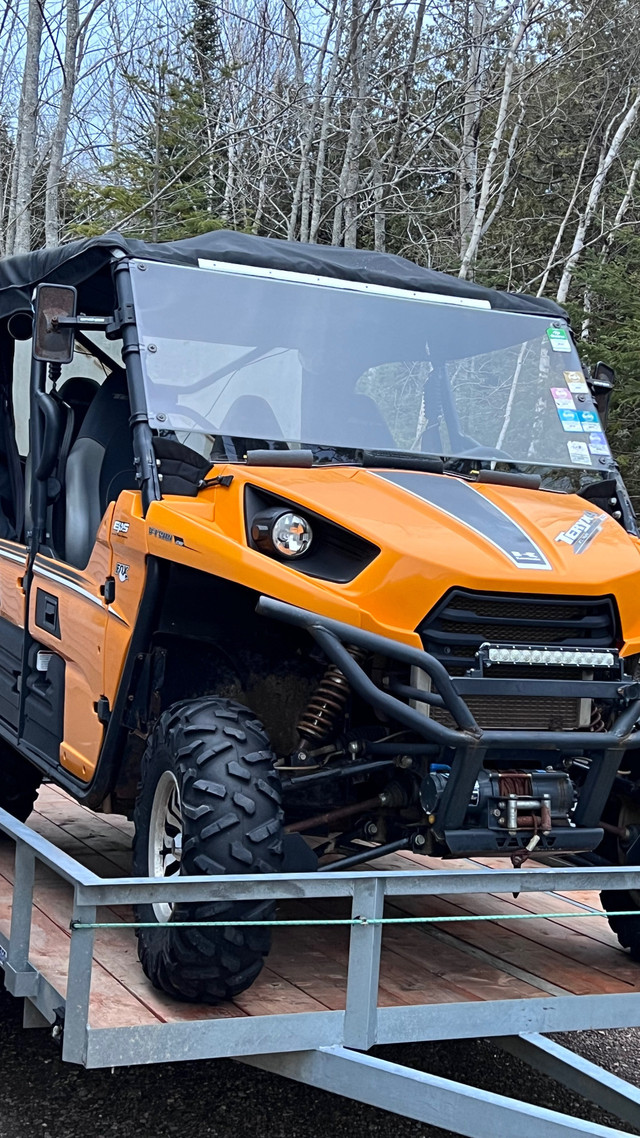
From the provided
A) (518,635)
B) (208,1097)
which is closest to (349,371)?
(518,635)

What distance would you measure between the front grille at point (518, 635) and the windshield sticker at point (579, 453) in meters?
1.10

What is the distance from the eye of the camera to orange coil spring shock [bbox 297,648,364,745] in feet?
12.5

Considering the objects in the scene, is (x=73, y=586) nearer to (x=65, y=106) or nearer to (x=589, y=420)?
(x=589, y=420)

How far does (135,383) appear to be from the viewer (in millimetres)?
4316

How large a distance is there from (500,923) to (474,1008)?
1.56 m

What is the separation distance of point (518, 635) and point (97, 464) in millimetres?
2175

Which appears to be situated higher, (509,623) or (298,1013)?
(509,623)

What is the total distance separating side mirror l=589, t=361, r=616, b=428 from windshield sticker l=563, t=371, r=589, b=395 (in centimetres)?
7

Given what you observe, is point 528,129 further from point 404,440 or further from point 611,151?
point 404,440

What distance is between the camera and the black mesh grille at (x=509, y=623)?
3.63 metres

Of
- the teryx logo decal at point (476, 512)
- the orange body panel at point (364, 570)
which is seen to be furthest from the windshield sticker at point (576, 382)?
the teryx logo decal at point (476, 512)

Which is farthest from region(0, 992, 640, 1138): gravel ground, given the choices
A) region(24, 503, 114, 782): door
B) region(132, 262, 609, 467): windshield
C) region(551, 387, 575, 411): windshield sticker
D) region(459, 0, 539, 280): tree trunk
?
region(459, 0, 539, 280): tree trunk

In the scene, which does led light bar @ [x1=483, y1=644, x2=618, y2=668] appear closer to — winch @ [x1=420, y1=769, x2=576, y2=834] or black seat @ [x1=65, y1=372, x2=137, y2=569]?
winch @ [x1=420, y1=769, x2=576, y2=834]

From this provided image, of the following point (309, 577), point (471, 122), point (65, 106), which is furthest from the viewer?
point (471, 122)
